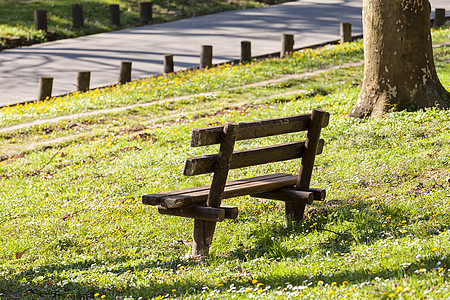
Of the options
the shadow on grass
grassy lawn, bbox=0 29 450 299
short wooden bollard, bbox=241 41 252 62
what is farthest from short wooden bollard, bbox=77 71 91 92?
the shadow on grass

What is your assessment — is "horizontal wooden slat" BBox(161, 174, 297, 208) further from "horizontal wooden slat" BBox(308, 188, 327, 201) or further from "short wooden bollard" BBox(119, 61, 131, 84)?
"short wooden bollard" BBox(119, 61, 131, 84)

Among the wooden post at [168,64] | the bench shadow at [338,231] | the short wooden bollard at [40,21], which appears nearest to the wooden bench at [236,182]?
the bench shadow at [338,231]

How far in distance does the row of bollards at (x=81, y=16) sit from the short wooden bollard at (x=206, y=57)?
804cm

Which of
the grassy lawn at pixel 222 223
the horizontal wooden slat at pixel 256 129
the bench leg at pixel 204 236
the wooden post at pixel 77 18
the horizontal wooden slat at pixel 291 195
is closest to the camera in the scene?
the grassy lawn at pixel 222 223

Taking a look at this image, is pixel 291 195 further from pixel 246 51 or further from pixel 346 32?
pixel 346 32

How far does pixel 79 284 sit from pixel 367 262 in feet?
8.38

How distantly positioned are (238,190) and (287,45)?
13.7m

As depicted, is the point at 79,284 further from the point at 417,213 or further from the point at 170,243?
the point at 417,213

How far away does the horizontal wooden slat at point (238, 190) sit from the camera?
5.82m

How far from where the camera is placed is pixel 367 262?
5074mm

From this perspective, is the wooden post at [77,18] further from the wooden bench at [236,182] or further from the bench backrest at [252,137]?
the bench backrest at [252,137]

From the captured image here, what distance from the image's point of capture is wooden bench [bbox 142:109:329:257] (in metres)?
5.67

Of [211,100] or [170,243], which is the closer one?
[170,243]

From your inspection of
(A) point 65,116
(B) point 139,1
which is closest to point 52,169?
(A) point 65,116
